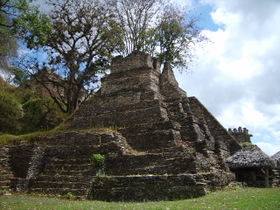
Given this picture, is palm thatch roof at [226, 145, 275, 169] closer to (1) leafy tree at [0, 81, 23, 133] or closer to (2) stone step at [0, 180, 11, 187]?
(2) stone step at [0, 180, 11, 187]

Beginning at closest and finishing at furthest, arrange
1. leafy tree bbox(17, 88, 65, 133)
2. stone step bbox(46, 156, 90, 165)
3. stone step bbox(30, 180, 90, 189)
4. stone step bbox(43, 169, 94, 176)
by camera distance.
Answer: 1. stone step bbox(30, 180, 90, 189)
2. stone step bbox(43, 169, 94, 176)
3. stone step bbox(46, 156, 90, 165)
4. leafy tree bbox(17, 88, 65, 133)

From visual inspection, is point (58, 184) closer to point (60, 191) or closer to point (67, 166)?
point (60, 191)

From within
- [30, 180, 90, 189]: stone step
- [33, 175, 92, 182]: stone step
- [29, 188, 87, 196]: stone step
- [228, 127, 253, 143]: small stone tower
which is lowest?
[29, 188, 87, 196]: stone step

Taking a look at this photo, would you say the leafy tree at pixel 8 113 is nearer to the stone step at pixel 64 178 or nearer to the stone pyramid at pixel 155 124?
the stone pyramid at pixel 155 124

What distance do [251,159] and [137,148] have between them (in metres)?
5.84

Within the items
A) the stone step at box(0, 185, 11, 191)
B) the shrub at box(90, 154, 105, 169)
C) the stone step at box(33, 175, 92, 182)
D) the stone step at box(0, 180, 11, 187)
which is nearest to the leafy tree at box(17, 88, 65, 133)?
the stone step at box(0, 180, 11, 187)

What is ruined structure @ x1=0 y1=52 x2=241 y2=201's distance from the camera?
13.2 m

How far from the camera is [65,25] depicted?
1029 inches

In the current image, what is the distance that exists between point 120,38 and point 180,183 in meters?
18.5

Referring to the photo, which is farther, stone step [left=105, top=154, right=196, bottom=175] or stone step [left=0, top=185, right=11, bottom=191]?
stone step [left=0, top=185, right=11, bottom=191]

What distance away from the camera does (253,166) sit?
1609cm

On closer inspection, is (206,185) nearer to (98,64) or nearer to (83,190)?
(83,190)

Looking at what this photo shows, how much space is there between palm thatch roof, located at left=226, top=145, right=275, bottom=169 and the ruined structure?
2.15ft

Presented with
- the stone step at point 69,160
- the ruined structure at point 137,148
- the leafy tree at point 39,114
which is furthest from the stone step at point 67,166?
the leafy tree at point 39,114
